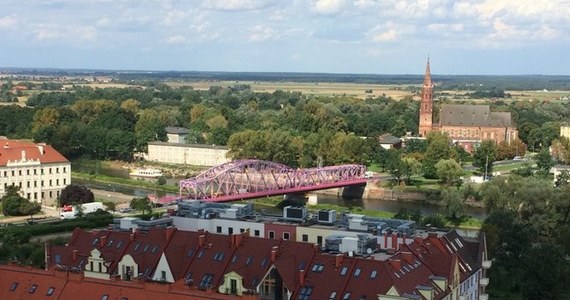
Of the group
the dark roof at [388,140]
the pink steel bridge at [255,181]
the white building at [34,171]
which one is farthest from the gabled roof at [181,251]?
the dark roof at [388,140]

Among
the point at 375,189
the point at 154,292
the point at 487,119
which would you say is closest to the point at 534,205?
the point at 375,189

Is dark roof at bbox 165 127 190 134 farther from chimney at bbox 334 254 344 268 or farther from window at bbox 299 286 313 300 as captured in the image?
window at bbox 299 286 313 300

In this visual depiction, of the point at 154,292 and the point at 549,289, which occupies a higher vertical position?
the point at 154,292

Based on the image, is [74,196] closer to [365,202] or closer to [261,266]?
[365,202]

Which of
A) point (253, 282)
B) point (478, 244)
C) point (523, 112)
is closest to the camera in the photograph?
point (253, 282)

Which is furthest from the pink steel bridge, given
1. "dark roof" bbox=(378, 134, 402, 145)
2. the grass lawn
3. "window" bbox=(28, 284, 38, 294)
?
"window" bbox=(28, 284, 38, 294)

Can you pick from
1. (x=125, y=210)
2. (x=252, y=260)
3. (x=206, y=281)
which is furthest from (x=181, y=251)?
(x=125, y=210)

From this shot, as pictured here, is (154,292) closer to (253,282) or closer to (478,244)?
(253,282)
